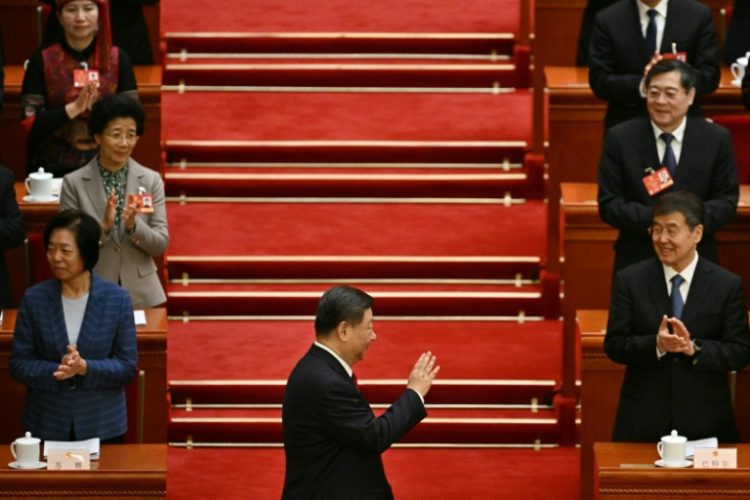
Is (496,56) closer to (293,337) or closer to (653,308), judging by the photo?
(293,337)

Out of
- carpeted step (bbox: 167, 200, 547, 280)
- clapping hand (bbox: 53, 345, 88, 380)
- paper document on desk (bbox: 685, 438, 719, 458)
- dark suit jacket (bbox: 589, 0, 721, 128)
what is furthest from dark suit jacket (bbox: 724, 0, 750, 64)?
clapping hand (bbox: 53, 345, 88, 380)

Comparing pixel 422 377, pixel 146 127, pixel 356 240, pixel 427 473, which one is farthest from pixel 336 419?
pixel 146 127

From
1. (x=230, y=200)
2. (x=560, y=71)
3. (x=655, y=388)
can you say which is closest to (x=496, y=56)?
(x=560, y=71)

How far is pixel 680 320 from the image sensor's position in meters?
4.55

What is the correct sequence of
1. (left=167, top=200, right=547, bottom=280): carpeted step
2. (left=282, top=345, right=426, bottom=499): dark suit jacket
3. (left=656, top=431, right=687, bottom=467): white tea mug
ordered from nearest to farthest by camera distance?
(left=282, top=345, right=426, bottom=499): dark suit jacket, (left=656, top=431, right=687, bottom=467): white tea mug, (left=167, top=200, right=547, bottom=280): carpeted step

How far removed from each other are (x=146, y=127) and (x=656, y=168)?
72.9 inches

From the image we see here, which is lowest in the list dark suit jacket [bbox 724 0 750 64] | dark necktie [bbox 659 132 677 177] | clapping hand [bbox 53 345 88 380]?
clapping hand [bbox 53 345 88 380]

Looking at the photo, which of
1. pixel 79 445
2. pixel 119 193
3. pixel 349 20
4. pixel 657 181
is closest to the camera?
pixel 79 445

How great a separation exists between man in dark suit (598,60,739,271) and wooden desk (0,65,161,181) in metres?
1.70

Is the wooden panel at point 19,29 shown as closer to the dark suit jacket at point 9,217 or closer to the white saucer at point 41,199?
the white saucer at point 41,199

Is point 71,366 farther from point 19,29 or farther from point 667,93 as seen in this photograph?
point 19,29

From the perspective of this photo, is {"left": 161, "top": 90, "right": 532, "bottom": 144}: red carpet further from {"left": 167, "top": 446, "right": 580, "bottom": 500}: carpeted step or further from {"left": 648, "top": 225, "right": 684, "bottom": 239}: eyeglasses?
{"left": 648, "top": 225, "right": 684, "bottom": 239}: eyeglasses

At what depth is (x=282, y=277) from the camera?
18.6 ft

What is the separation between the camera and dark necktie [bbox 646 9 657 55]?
18.0 ft
